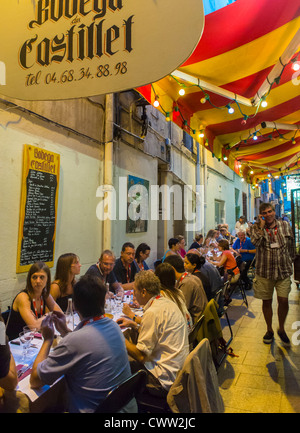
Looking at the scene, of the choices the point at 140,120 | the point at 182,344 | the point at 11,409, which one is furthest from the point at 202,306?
the point at 140,120

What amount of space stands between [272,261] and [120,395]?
3087 millimetres

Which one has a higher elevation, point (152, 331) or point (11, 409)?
point (152, 331)

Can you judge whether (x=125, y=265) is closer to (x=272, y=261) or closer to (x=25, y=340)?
(x=272, y=261)

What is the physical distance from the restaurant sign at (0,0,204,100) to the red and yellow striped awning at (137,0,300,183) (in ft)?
4.87

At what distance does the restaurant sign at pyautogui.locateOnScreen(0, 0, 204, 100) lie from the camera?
1474 mm

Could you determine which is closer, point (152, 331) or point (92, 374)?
point (92, 374)

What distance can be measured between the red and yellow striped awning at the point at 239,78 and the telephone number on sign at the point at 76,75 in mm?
1590

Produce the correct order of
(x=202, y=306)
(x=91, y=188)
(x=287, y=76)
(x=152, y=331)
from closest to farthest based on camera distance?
(x=152, y=331) → (x=202, y=306) → (x=287, y=76) → (x=91, y=188)

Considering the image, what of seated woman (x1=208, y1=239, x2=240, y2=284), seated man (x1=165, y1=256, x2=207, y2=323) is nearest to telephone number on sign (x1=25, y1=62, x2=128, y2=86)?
seated man (x1=165, y1=256, x2=207, y2=323)

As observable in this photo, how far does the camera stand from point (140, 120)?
22.3ft

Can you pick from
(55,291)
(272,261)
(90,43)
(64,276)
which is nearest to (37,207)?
(64,276)

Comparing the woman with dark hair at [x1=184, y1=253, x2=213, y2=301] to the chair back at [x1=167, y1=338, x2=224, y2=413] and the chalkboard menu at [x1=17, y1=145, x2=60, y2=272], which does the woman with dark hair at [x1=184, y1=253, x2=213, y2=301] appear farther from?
the chair back at [x1=167, y1=338, x2=224, y2=413]
